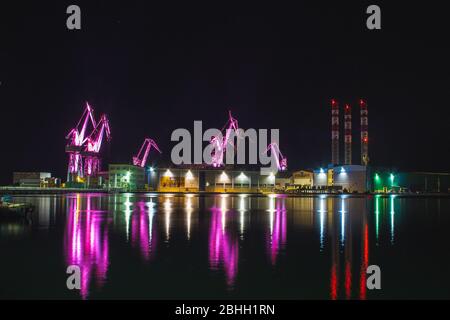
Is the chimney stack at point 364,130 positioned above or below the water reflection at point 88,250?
above

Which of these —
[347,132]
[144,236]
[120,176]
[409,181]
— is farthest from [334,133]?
[144,236]

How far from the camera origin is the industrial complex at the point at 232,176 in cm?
8375

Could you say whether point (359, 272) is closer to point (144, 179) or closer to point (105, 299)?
point (105, 299)

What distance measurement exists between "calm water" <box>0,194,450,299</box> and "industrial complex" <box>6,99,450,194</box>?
2471 inches

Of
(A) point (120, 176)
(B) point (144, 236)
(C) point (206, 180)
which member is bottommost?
(B) point (144, 236)

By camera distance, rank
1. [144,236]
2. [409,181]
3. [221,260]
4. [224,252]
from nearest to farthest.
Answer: [221,260] < [224,252] < [144,236] < [409,181]

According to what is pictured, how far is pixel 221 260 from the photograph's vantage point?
40.2 feet

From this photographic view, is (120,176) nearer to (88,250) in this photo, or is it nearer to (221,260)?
(88,250)

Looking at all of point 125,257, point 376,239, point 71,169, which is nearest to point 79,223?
point 125,257

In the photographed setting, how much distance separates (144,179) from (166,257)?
316 ft

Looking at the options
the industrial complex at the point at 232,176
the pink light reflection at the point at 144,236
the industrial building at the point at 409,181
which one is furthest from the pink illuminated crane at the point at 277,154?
the pink light reflection at the point at 144,236

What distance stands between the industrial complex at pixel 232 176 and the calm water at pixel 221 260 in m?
62.8

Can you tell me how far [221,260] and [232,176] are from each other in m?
78.8

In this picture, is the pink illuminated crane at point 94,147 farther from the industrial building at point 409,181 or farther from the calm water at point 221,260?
the calm water at point 221,260
